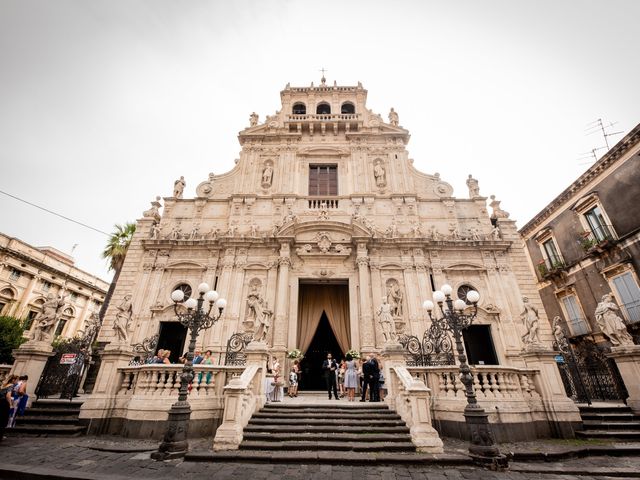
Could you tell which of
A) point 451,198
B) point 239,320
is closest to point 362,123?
point 451,198

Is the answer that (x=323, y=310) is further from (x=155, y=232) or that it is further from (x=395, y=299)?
(x=155, y=232)

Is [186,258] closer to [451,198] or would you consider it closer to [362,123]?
[362,123]

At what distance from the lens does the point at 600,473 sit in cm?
541

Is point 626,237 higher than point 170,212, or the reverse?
point 170,212

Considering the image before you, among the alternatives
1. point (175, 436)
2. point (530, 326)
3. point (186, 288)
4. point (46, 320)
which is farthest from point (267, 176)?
point (530, 326)

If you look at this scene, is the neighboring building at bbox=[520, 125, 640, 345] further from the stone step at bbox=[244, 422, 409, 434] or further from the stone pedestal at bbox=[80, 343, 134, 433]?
the stone pedestal at bbox=[80, 343, 134, 433]

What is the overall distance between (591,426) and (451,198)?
1171cm

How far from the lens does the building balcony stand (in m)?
19.0

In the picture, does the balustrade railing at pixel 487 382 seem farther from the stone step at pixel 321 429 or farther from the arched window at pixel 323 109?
the arched window at pixel 323 109

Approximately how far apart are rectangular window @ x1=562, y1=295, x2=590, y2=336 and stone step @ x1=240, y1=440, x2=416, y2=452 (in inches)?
688

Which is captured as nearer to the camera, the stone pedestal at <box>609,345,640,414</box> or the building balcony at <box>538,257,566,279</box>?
the stone pedestal at <box>609,345,640,414</box>

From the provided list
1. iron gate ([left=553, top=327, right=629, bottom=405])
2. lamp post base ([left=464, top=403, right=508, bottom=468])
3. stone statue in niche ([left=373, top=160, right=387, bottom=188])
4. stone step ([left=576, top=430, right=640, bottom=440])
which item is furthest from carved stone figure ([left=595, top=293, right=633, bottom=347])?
stone statue in niche ([left=373, top=160, right=387, bottom=188])

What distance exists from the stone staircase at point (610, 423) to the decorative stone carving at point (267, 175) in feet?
54.1

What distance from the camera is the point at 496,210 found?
Result: 56.8 feet
